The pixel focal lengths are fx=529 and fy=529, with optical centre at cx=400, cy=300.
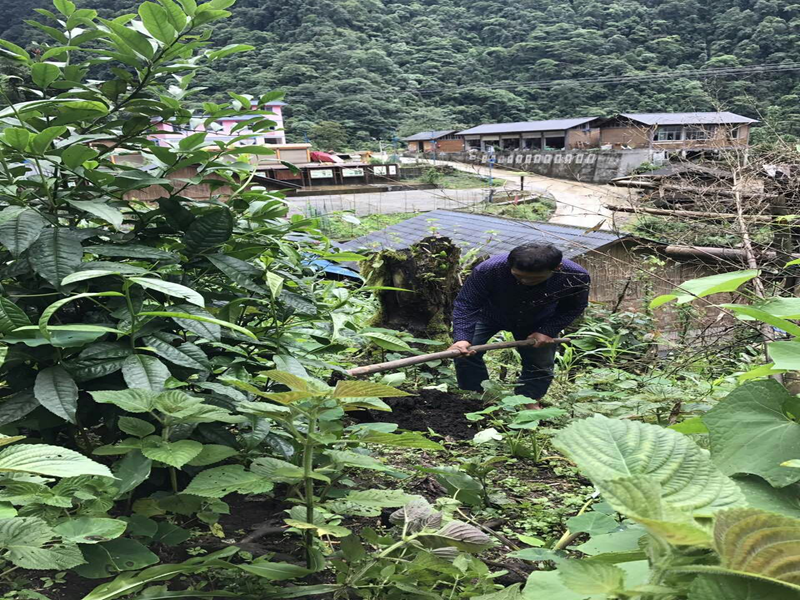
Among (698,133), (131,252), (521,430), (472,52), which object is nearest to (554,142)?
(698,133)

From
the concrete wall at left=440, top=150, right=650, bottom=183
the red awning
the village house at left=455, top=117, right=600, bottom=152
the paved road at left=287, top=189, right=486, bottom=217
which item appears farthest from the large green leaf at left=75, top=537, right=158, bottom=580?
the red awning

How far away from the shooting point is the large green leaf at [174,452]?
89 centimetres

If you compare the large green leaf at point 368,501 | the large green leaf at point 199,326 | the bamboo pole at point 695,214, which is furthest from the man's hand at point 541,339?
the large green leaf at point 199,326

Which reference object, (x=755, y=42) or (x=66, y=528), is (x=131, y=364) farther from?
(x=755, y=42)

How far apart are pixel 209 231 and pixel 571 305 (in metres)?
2.91

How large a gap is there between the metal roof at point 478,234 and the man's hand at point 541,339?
2289mm

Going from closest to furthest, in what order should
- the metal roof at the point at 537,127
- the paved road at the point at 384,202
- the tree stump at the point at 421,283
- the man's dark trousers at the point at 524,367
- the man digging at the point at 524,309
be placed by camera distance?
the man digging at the point at 524,309 → the man's dark trousers at the point at 524,367 → the tree stump at the point at 421,283 → the paved road at the point at 384,202 → the metal roof at the point at 537,127

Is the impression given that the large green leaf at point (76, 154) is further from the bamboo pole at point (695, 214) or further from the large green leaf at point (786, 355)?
the bamboo pole at point (695, 214)

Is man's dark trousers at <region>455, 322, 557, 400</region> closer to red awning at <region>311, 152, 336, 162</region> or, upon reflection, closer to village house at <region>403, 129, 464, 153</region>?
red awning at <region>311, 152, 336, 162</region>

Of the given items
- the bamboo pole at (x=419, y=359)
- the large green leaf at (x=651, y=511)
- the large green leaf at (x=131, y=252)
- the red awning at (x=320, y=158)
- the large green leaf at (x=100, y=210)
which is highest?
the large green leaf at (x=100, y=210)

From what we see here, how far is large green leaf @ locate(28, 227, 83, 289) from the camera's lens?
3.46 ft

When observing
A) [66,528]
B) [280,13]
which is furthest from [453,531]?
[280,13]

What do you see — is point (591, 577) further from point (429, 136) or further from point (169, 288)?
point (429, 136)

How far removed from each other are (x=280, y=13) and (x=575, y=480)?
55.2 meters
